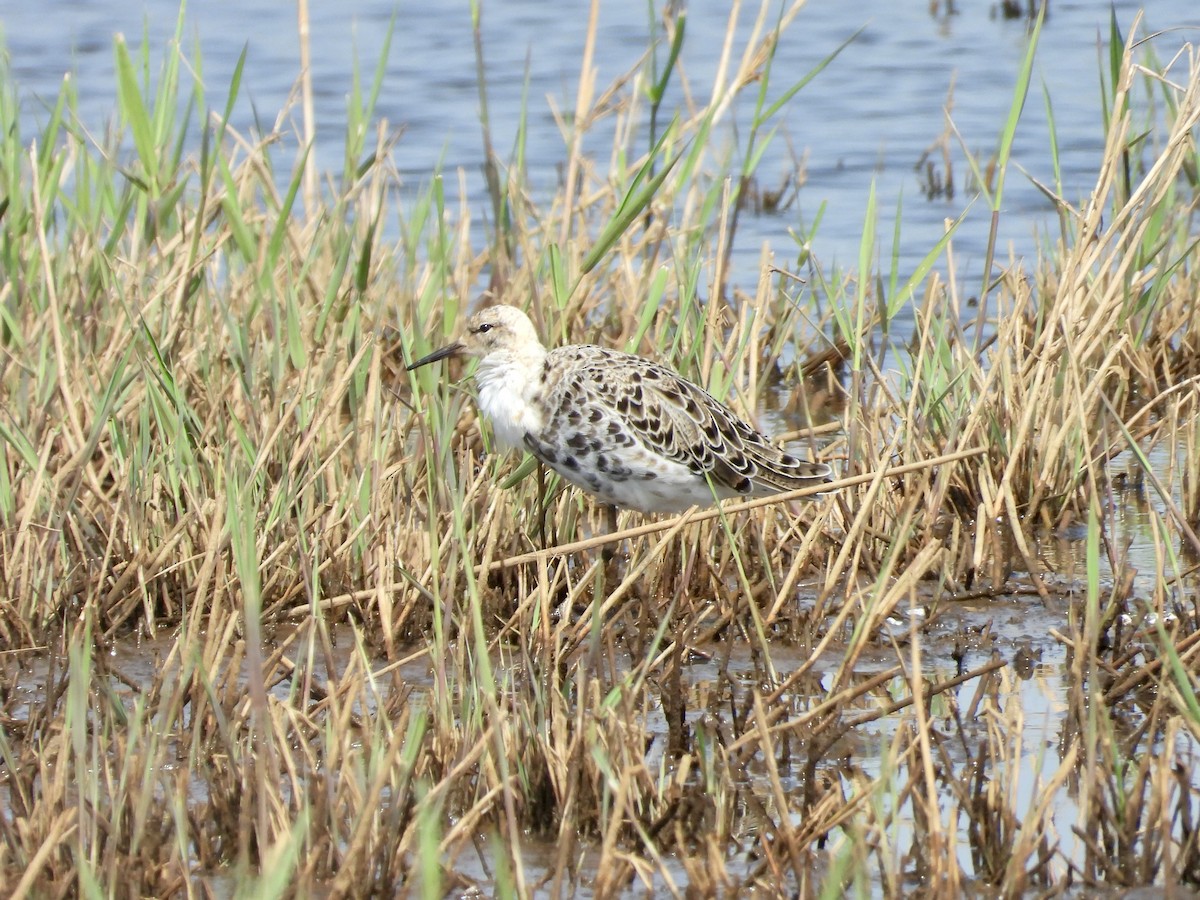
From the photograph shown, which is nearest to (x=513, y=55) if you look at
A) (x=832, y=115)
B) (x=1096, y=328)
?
(x=832, y=115)

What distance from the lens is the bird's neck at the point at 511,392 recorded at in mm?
5164

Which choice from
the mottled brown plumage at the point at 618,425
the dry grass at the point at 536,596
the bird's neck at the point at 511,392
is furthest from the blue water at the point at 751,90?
the bird's neck at the point at 511,392

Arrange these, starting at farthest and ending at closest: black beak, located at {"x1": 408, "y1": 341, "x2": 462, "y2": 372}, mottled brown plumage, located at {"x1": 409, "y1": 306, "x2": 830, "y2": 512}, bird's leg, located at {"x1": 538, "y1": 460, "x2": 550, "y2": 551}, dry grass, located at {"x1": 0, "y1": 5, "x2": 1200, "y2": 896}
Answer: black beak, located at {"x1": 408, "y1": 341, "x2": 462, "y2": 372}
bird's leg, located at {"x1": 538, "y1": 460, "x2": 550, "y2": 551}
mottled brown plumage, located at {"x1": 409, "y1": 306, "x2": 830, "y2": 512}
dry grass, located at {"x1": 0, "y1": 5, "x2": 1200, "y2": 896}

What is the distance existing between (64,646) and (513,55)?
36.7 ft

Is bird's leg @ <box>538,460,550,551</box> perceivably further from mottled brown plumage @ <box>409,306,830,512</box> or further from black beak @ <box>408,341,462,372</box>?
black beak @ <box>408,341,462,372</box>

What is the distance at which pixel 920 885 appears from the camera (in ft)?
11.0

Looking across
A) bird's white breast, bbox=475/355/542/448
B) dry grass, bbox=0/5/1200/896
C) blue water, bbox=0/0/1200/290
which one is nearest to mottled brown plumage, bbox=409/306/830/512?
bird's white breast, bbox=475/355/542/448

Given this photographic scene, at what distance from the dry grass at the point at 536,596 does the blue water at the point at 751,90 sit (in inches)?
137

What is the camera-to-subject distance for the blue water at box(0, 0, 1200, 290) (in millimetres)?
10812

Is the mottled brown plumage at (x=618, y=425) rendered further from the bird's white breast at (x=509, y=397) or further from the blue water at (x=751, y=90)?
the blue water at (x=751, y=90)

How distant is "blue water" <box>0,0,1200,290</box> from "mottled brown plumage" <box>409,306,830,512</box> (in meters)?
3.93

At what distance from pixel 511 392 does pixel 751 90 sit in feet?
26.7

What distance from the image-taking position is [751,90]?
42.4ft

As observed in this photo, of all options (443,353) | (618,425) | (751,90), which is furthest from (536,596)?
(751,90)
